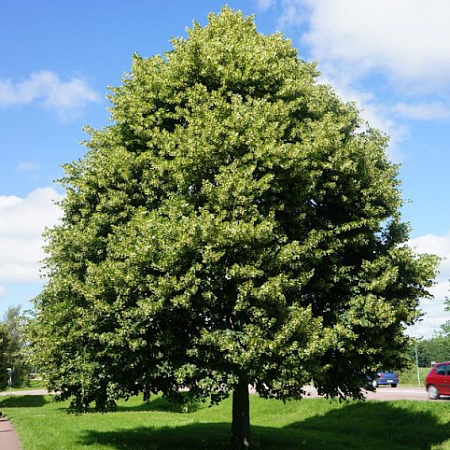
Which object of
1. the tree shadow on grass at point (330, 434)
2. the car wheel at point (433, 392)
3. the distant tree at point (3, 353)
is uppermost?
the distant tree at point (3, 353)

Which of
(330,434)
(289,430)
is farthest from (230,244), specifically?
(289,430)

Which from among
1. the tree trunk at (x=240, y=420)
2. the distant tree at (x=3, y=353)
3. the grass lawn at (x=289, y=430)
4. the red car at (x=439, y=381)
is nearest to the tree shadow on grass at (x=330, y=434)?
the grass lawn at (x=289, y=430)

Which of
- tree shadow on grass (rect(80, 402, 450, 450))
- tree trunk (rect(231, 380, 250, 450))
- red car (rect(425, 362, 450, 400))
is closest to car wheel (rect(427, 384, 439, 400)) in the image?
red car (rect(425, 362, 450, 400))

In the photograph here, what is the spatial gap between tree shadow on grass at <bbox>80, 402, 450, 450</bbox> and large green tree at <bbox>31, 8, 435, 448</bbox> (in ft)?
8.35

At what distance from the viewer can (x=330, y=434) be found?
26.9m

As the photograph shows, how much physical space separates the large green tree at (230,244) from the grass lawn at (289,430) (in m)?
2.51

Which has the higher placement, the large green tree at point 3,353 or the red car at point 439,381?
the large green tree at point 3,353

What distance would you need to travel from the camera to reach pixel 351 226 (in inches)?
733

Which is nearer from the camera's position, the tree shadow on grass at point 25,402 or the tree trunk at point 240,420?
the tree trunk at point 240,420

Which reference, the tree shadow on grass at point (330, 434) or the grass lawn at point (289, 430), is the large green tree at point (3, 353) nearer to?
the grass lawn at point (289, 430)

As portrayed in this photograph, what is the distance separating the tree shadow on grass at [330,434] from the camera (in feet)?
67.5

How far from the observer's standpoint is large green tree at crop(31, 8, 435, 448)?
15.6m

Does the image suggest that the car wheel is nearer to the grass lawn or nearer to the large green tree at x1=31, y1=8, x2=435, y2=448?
the grass lawn

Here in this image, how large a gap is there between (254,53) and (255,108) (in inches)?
A: 109
